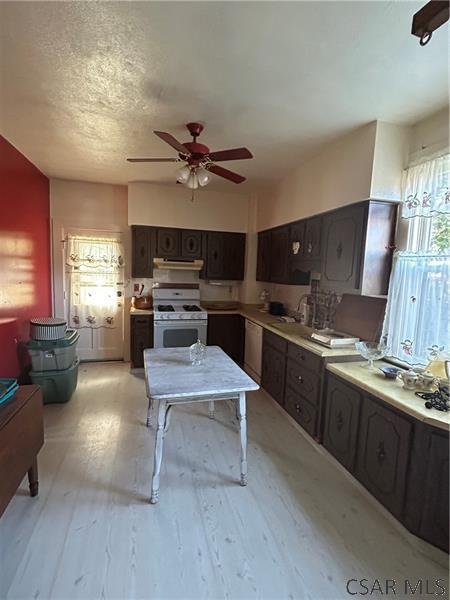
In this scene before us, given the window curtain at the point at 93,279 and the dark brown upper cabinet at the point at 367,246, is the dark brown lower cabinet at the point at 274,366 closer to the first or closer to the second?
the dark brown upper cabinet at the point at 367,246

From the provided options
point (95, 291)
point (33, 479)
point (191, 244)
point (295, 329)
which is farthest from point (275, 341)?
point (95, 291)

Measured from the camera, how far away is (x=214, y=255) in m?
4.56

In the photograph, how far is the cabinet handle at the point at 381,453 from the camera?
1.81m

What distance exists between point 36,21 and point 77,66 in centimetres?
31

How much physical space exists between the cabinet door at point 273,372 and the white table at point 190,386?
98 cm

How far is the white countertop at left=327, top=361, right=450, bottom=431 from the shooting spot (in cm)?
153

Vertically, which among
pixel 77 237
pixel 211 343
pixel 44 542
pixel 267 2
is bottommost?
pixel 44 542

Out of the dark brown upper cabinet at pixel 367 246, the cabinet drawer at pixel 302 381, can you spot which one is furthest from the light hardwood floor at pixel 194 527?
the dark brown upper cabinet at pixel 367 246

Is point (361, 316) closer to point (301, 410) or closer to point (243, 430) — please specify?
point (301, 410)

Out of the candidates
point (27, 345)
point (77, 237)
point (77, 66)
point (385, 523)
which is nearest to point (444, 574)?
point (385, 523)

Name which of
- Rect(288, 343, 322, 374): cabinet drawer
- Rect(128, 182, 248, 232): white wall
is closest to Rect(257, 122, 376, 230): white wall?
Rect(128, 182, 248, 232): white wall

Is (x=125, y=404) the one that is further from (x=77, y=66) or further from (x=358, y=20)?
(x=358, y=20)

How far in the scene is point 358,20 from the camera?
4.49 ft

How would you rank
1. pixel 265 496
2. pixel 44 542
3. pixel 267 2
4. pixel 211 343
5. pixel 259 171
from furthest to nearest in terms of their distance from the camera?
pixel 211 343
pixel 259 171
pixel 265 496
pixel 44 542
pixel 267 2
